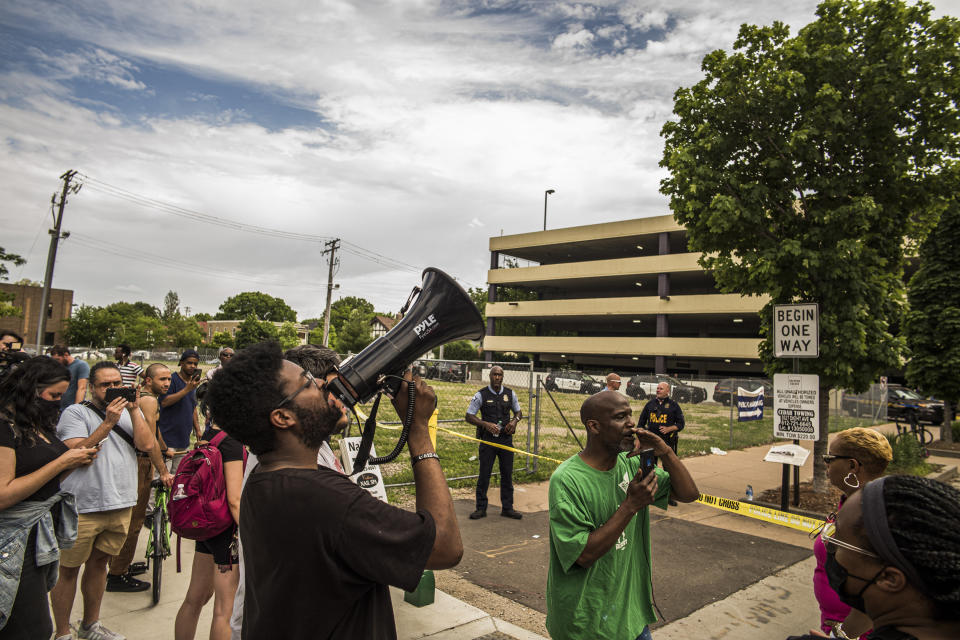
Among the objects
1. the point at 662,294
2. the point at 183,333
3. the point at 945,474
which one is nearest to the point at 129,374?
the point at 945,474

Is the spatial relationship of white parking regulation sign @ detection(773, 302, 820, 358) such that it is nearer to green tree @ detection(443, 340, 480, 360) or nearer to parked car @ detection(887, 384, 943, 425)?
parked car @ detection(887, 384, 943, 425)

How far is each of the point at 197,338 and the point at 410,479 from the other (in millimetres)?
68063

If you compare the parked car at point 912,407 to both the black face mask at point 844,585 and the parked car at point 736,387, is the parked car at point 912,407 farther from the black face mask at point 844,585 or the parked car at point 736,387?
the black face mask at point 844,585

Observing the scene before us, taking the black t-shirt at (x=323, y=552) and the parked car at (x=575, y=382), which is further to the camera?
the parked car at (x=575, y=382)

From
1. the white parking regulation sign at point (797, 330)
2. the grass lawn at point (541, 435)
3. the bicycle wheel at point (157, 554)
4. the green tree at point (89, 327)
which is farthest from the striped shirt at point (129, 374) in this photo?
the green tree at point (89, 327)

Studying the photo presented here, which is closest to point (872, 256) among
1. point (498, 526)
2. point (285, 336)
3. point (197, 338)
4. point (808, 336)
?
point (808, 336)

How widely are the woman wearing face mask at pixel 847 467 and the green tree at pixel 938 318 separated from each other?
15.8m

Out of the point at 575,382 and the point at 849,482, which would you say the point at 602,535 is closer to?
the point at 849,482

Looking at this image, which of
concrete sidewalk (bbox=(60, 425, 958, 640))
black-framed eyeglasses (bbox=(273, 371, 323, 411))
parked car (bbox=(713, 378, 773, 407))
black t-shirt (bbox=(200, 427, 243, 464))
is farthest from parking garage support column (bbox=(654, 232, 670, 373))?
black-framed eyeglasses (bbox=(273, 371, 323, 411))

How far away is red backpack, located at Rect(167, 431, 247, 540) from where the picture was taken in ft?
9.98

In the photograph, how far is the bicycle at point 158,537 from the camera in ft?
14.3

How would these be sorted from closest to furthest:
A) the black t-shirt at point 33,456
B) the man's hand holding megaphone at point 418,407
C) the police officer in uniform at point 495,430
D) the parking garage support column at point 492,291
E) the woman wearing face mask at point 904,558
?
→ the woman wearing face mask at point 904,558
the man's hand holding megaphone at point 418,407
the black t-shirt at point 33,456
the police officer in uniform at point 495,430
the parking garage support column at point 492,291

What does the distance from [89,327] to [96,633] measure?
6245 centimetres

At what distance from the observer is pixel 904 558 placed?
133 cm
